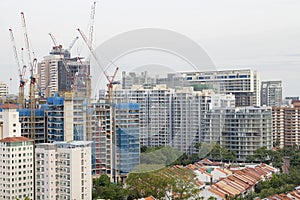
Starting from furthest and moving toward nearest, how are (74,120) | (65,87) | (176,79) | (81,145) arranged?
1. (65,87)
2. (176,79)
3. (74,120)
4. (81,145)

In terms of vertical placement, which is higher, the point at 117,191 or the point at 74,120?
the point at 74,120

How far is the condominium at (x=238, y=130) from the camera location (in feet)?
28.9

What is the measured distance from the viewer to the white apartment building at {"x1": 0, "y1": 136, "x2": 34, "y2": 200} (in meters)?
4.58

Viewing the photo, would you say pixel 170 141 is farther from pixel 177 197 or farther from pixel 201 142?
pixel 177 197

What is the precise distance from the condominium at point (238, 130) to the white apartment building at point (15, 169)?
4558 millimetres

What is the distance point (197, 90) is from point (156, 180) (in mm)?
4223

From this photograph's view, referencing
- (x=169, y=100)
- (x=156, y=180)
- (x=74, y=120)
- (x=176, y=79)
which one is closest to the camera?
(x=156, y=180)

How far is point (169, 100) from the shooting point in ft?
28.1

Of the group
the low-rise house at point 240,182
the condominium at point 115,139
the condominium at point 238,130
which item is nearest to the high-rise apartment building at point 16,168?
the condominium at point 115,139

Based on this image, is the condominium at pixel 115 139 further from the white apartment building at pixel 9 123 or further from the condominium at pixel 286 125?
the condominium at pixel 286 125

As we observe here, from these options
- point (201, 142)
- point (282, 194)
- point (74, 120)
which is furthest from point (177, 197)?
point (201, 142)

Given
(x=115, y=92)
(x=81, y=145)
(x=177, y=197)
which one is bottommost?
(x=177, y=197)

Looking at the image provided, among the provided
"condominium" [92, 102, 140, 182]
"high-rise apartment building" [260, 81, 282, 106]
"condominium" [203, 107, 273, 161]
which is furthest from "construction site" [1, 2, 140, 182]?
"high-rise apartment building" [260, 81, 282, 106]

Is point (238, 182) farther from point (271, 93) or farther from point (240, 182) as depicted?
point (271, 93)
